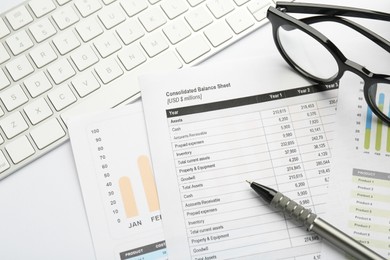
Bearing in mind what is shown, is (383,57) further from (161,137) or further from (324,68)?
(161,137)

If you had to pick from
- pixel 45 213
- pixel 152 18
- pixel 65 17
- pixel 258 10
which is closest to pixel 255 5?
pixel 258 10

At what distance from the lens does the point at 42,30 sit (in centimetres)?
56

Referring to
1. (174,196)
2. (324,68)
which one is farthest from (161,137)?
(324,68)

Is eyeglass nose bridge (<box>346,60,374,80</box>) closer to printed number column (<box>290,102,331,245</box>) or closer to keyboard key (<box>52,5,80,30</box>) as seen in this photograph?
printed number column (<box>290,102,331,245</box>)

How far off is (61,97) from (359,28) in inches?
13.2

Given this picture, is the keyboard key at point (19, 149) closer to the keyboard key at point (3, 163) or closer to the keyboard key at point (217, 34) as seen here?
the keyboard key at point (3, 163)

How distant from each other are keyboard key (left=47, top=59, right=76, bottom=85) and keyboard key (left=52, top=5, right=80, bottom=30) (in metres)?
0.05

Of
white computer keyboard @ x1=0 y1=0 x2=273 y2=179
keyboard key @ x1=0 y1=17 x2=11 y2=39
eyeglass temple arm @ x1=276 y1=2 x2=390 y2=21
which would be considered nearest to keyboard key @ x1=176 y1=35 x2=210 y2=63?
white computer keyboard @ x1=0 y1=0 x2=273 y2=179

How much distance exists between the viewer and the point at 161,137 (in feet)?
1.80

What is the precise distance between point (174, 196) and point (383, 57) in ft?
0.98

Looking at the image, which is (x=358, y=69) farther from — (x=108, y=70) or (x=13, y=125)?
(x=13, y=125)

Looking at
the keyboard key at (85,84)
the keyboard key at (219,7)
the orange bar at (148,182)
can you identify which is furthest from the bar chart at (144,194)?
the keyboard key at (219,7)

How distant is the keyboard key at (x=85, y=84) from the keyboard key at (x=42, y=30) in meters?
0.07

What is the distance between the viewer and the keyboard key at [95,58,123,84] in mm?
551
